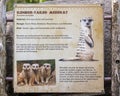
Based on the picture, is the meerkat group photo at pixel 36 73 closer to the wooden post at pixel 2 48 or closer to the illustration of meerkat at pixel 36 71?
the illustration of meerkat at pixel 36 71

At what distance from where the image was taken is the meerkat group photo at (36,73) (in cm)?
648

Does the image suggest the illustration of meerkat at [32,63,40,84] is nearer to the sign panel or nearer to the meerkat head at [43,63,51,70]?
the sign panel

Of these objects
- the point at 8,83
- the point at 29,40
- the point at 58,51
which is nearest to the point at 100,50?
the point at 58,51

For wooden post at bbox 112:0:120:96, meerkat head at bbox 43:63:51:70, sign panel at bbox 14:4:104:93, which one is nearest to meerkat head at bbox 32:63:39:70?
sign panel at bbox 14:4:104:93

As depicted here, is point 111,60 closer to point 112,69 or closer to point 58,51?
point 112,69

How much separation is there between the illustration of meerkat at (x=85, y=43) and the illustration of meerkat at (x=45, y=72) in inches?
13.0

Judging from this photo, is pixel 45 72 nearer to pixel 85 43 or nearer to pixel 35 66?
pixel 35 66

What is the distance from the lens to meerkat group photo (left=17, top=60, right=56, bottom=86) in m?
6.48

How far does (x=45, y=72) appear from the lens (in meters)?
6.49

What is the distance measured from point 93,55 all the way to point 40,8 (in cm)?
106

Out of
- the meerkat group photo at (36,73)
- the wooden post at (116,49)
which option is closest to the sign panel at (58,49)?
the meerkat group photo at (36,73)

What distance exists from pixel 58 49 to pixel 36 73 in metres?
0.48

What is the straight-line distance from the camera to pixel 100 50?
649cm

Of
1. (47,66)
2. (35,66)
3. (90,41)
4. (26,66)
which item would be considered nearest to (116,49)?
(90,41)
